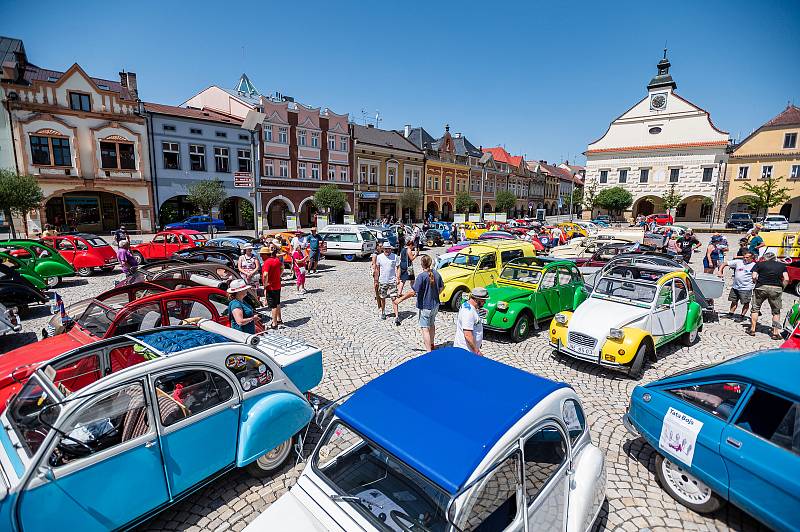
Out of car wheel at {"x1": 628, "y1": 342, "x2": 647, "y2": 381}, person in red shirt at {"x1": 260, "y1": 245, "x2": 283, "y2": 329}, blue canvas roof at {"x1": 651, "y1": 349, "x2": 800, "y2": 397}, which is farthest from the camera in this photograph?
person in red shirt at {"x1": 260, "y1": 245, "x2": 283, "y2": 329}

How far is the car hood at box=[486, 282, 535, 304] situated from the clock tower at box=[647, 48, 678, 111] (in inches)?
2299

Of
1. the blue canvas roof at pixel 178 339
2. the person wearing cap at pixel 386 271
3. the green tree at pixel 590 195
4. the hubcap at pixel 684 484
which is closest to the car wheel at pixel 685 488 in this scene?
the hubcap at pixel 684 484

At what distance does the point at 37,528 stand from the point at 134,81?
36.8m

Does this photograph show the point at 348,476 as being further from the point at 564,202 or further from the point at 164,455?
the point at 564,202

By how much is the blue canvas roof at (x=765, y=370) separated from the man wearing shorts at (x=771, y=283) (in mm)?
6328

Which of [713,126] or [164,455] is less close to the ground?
[713,126]

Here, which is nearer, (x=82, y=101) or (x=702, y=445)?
(x=702, y=445)

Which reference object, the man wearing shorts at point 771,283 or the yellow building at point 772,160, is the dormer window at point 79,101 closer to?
the man wearing shorts at point 771,283

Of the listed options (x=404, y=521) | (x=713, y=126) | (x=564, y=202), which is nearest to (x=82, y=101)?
(x=404, y=521)

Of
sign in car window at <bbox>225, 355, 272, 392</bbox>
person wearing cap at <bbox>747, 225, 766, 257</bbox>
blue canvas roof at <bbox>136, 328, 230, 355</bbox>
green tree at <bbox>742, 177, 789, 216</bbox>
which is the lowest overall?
sign in car window at <bbox>225, 355, 272, 392</bbox>

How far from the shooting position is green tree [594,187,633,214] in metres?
53.5

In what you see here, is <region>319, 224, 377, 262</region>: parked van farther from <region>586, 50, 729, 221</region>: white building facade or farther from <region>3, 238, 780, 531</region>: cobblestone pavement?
<region>586, 50, 729, 221</region>: white building facade

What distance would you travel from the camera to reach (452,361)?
11.6 feet

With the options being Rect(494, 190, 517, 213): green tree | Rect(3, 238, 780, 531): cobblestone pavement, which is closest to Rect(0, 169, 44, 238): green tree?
Rect(3, 238, 780, 531): cobblestone pavement
